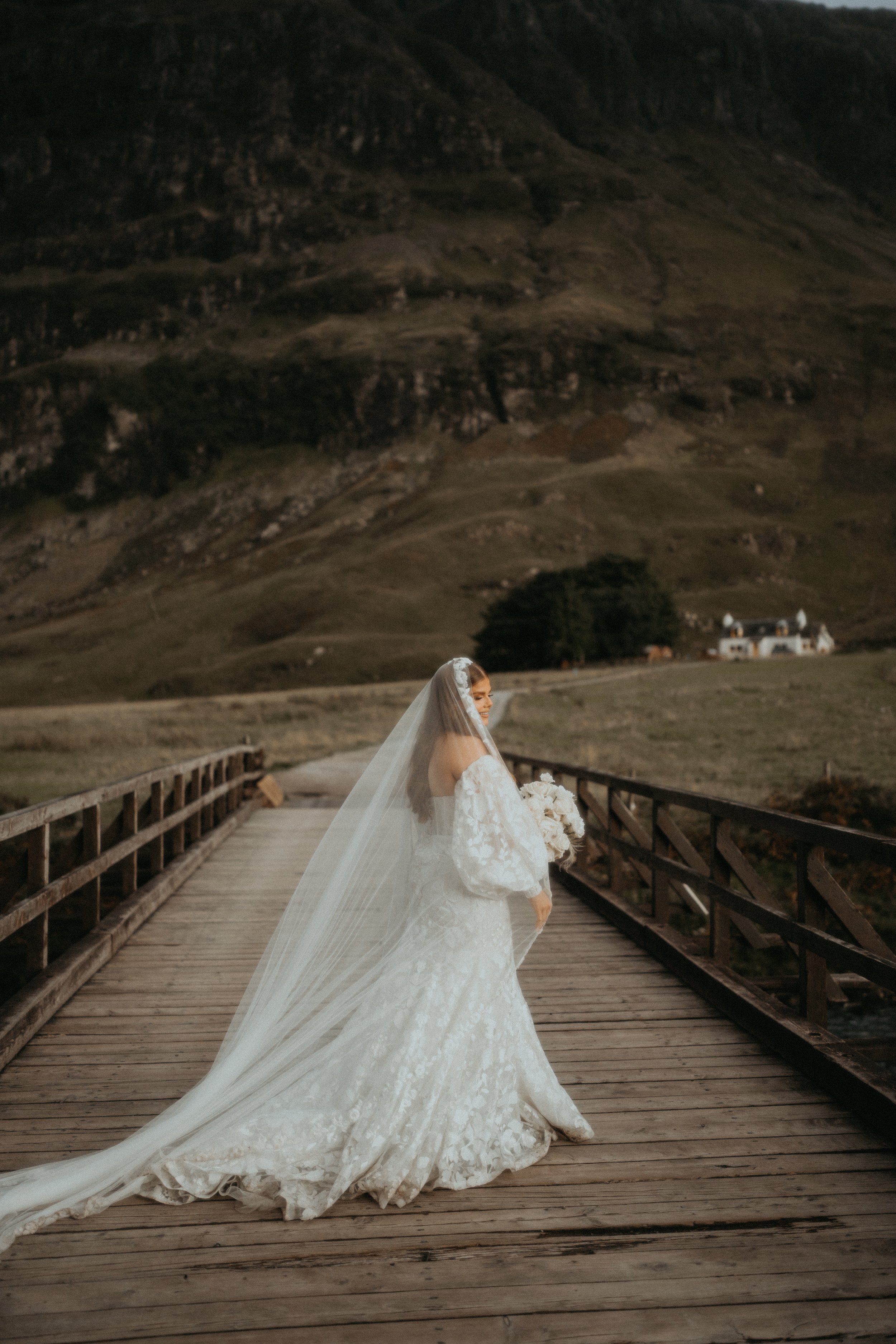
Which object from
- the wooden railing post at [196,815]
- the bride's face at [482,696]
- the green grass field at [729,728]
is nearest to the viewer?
the bride's face at [482,696]

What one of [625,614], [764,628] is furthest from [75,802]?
[764,628]

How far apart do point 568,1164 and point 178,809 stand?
7.15m

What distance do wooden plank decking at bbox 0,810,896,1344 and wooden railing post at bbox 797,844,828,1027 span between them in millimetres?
337

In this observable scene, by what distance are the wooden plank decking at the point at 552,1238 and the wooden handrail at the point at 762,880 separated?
0.61m

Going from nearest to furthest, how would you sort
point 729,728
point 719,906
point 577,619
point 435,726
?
point 435,726
point 719,906
point 729,728
point 577,619

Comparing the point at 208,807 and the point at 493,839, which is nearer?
the point at 493,839

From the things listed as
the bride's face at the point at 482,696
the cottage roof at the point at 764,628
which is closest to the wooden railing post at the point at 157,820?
the bride's face at the point at 482,696

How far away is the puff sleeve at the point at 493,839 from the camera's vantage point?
377 cm

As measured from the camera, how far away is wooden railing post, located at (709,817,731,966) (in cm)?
578

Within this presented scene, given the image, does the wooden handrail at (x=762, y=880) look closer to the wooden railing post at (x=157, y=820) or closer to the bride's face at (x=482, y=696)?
the bride's face at (x=482, y=696)

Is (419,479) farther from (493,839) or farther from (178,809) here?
(493,839)

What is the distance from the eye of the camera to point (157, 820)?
8.99 metres

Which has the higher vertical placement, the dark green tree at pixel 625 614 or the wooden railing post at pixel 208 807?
the wooden railing post at pixel 208 807

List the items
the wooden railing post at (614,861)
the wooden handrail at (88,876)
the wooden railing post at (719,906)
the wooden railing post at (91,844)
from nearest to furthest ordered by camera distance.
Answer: the wooden handrail at (88,876) < the wooden railing post at (719,906) < the wooden railing post at (91,844) < the wooden railing post at (614,861)
